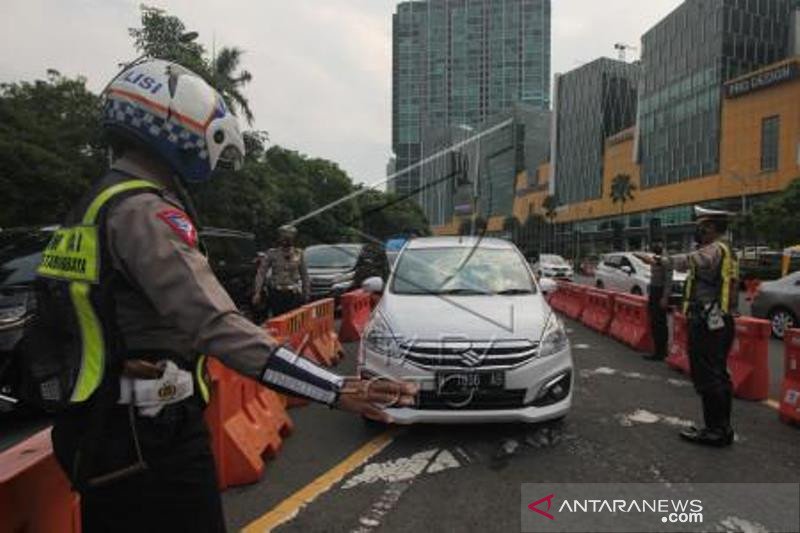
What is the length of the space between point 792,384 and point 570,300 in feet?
32.9

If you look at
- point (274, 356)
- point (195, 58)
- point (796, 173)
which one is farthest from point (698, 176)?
point (274, 356)

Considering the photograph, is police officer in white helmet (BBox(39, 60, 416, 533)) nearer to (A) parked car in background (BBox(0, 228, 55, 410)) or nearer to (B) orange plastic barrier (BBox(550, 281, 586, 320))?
(A) parked car in background (BBox(0, 228, 55, 410))

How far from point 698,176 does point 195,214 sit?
77.4 metres

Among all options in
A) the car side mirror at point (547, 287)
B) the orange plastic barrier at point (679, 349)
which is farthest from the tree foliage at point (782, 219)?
the car side mirror at point (547, 287)

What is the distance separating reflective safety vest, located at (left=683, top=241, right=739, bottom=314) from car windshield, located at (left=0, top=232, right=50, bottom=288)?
555 centimetres

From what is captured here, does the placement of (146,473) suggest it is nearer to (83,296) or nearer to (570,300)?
(83,296)

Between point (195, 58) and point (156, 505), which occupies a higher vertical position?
point (195, 58)

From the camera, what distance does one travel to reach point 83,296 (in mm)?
1927

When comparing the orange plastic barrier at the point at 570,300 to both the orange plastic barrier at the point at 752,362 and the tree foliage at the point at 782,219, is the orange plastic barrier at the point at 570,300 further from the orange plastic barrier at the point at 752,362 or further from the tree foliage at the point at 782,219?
the tree foliage at the point at 782,219

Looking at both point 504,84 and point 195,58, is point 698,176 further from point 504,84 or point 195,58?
point 504,84

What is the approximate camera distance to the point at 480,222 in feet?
29.4

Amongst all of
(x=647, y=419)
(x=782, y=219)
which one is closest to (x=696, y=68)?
(x=782, y=219)

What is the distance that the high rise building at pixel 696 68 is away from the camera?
6906 cm

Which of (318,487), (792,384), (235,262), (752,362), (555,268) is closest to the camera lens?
(318,487)
